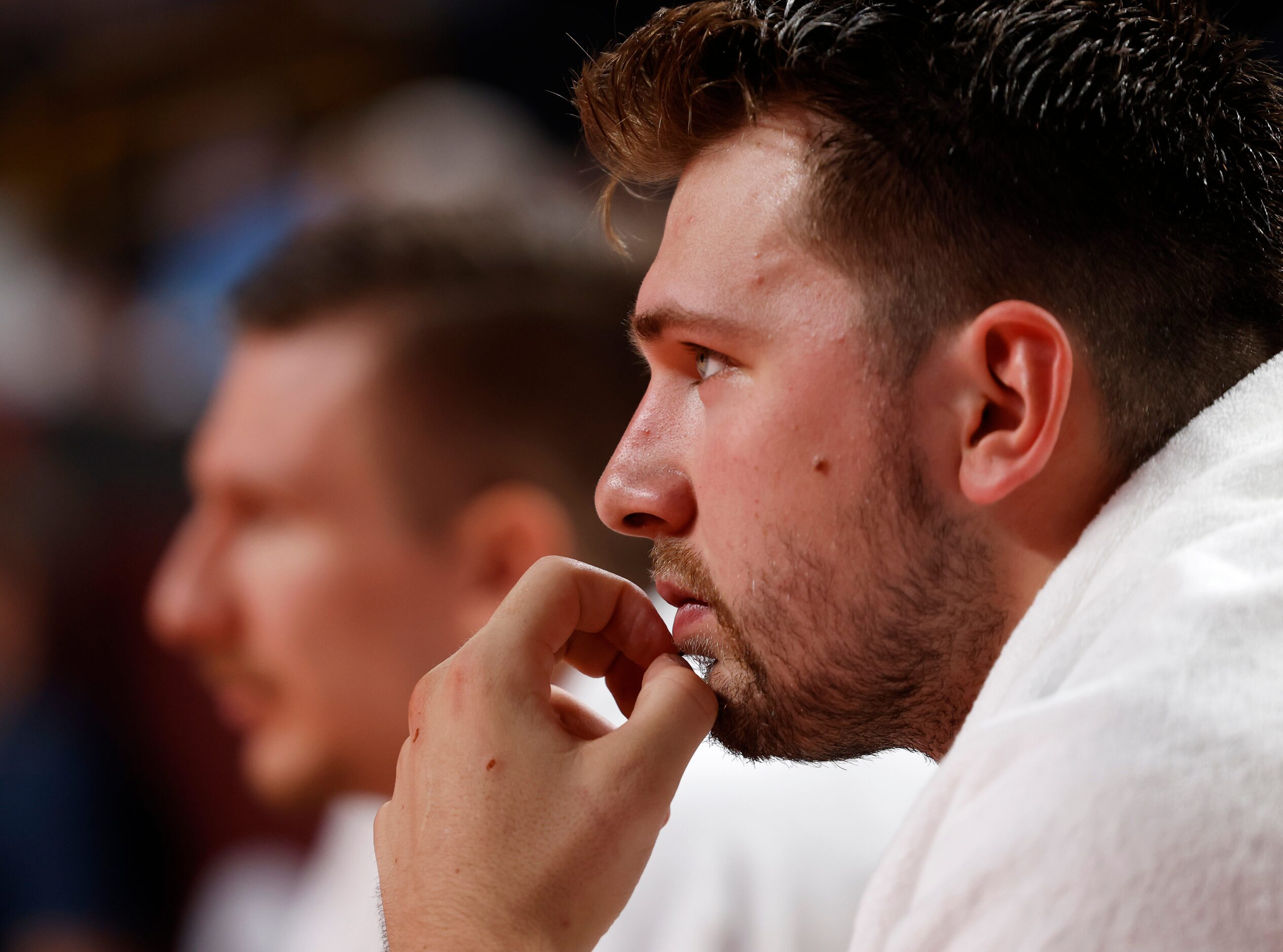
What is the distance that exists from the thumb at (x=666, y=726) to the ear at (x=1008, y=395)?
0.80ft

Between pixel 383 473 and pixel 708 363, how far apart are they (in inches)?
30.9

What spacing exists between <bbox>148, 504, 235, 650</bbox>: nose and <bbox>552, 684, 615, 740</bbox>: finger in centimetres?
88

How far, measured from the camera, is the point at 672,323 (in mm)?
949

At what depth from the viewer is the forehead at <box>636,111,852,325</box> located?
904mm

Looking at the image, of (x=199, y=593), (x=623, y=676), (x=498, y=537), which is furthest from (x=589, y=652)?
(x=199, y=593)

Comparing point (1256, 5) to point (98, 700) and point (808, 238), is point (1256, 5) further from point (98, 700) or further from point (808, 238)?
point (98, 700)

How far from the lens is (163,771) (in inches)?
108

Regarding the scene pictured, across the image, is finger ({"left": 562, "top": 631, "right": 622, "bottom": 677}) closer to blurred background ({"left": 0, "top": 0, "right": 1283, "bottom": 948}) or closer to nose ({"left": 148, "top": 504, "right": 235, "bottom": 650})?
nose ({"left": 148, "top": 504, "right": 235, "bottom": 650})

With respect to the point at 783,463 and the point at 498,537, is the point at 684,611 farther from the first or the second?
the point at 498,537

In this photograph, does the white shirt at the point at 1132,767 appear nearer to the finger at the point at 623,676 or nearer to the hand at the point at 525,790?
the hand at the point at 525,790

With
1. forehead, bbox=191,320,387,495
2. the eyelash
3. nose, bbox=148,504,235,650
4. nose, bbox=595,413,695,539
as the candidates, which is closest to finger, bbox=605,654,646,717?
nose, bbox=595,413,695,539

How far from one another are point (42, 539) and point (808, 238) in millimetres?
2437

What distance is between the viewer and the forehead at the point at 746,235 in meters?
0.90

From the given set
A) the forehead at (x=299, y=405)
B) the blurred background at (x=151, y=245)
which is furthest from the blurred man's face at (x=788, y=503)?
the blurred background at (x=151, y=245)
